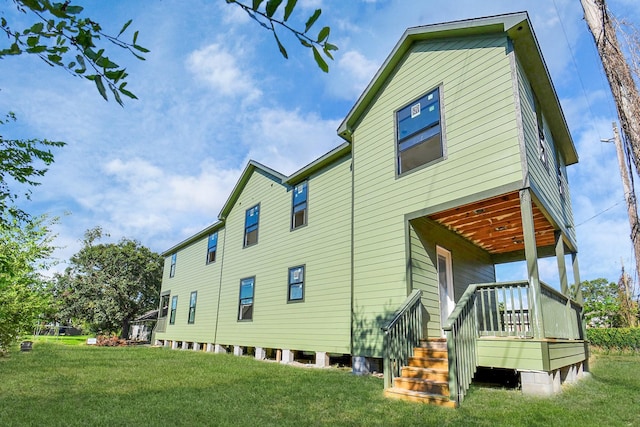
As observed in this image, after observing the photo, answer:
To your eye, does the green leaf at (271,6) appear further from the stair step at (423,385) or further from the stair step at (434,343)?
the stair step at (434,343)

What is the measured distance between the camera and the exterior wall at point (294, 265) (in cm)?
985

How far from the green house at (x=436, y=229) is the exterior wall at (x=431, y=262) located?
5 centimetres

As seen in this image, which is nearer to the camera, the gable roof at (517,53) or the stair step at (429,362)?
the stair step at (429,362)

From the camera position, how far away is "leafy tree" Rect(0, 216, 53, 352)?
14.8 feet

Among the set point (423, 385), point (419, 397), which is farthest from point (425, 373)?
point (419, 397)

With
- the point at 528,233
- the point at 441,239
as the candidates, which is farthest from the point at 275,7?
the point at 441,239

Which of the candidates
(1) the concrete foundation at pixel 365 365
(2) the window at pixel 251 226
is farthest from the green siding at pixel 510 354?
(2) the window at pixel 251 226

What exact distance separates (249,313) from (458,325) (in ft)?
29.3

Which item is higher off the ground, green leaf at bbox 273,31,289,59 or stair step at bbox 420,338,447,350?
green leaf at bbox 273,31,289,59

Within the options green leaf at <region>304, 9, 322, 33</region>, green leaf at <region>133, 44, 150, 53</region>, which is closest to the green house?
green leaf at <region>304, 9, 322, 33</region>

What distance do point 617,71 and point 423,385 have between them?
4858 millimetres

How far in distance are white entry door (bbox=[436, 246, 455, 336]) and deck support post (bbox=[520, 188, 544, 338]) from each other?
2.84 meters

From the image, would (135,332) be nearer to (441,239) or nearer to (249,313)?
(249,313)

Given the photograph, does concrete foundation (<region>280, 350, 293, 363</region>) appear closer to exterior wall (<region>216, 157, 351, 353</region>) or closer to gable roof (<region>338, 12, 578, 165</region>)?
exterior wall (<region>216, 157, 351, 353</region>)
